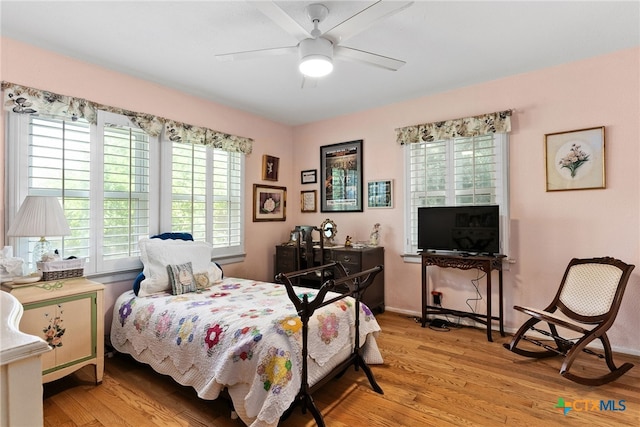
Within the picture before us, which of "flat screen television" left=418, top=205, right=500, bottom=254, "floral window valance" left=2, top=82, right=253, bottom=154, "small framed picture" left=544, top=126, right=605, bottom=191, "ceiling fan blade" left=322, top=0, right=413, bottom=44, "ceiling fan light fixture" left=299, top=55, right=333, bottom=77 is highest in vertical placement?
"ceiling fan blade" left=322, top=0, right=413, bottom=44

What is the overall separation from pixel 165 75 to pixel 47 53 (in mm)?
890

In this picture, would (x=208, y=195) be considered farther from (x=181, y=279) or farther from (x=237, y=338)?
(x=237, y=338)

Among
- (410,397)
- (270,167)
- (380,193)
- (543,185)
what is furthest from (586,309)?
(270,167)

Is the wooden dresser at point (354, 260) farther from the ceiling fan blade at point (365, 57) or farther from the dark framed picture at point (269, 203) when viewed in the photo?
the ceiling fan blade at point (365, 57)

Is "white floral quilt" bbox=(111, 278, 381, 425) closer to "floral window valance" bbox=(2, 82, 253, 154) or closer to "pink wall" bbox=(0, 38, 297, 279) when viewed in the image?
"pink wall" bbox=(0, 38, 297, 279)

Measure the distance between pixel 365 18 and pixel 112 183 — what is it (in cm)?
259

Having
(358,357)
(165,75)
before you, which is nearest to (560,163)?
(358,357)

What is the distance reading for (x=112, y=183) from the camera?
300 centimetres

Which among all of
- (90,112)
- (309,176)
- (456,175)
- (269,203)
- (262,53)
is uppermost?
(262,53)

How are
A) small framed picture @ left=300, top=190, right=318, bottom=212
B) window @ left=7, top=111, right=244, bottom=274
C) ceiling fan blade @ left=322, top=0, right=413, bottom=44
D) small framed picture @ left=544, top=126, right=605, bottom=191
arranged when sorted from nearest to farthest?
ceiling fan blade @ left=322, top=0, right=413, bottom=44 → window @ left=7, top=111, right=244, bottom=274 → small framed picture @ left=544, top=126, right=605, bottom=191 → small framed picture @ left=300, top=190, right=318, bottom=212

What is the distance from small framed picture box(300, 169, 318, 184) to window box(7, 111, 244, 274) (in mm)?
1326

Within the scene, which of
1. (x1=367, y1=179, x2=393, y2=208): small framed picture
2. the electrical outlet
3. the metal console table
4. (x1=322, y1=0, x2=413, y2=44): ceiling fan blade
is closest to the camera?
(x1=322, y1=0, x2=413, y2=44): ceiling fan blade

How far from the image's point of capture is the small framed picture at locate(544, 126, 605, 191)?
2895 millimetres

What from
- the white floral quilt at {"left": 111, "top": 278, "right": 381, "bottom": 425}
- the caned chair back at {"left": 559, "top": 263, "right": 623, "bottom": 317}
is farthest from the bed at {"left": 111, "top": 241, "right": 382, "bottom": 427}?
the caned chair back at {"left": 559, "top": 263, "right": 623, "bottom": 317}
